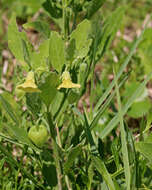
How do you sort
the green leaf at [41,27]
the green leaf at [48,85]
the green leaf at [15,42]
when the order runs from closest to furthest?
1. the green leaf at [48,85]
2. the green leaf at [15,42]
3. the green leaf at [41,27]

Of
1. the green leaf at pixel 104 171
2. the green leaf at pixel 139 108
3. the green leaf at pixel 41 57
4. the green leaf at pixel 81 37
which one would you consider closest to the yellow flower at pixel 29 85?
the green leaf at pixel 41 57

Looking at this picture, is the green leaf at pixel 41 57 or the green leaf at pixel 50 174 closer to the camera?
the green leaf at pixel 41 57

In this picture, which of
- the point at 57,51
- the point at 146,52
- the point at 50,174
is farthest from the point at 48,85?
the point at 146,52

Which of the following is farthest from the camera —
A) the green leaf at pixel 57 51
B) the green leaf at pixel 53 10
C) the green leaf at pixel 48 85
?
the green leaf at pixel 53 10

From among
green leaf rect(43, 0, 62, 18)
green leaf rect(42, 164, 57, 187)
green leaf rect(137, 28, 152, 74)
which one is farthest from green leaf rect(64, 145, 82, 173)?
green leaf rect(137, 28, 152, 74)

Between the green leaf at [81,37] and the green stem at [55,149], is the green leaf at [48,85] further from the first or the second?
the green leaf at [81,37]

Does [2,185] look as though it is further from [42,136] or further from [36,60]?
[36,60]

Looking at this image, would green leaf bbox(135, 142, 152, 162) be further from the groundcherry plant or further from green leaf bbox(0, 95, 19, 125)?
green leaf bbox(0, 95, 19, 125)

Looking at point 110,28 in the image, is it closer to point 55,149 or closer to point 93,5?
point 93,5
